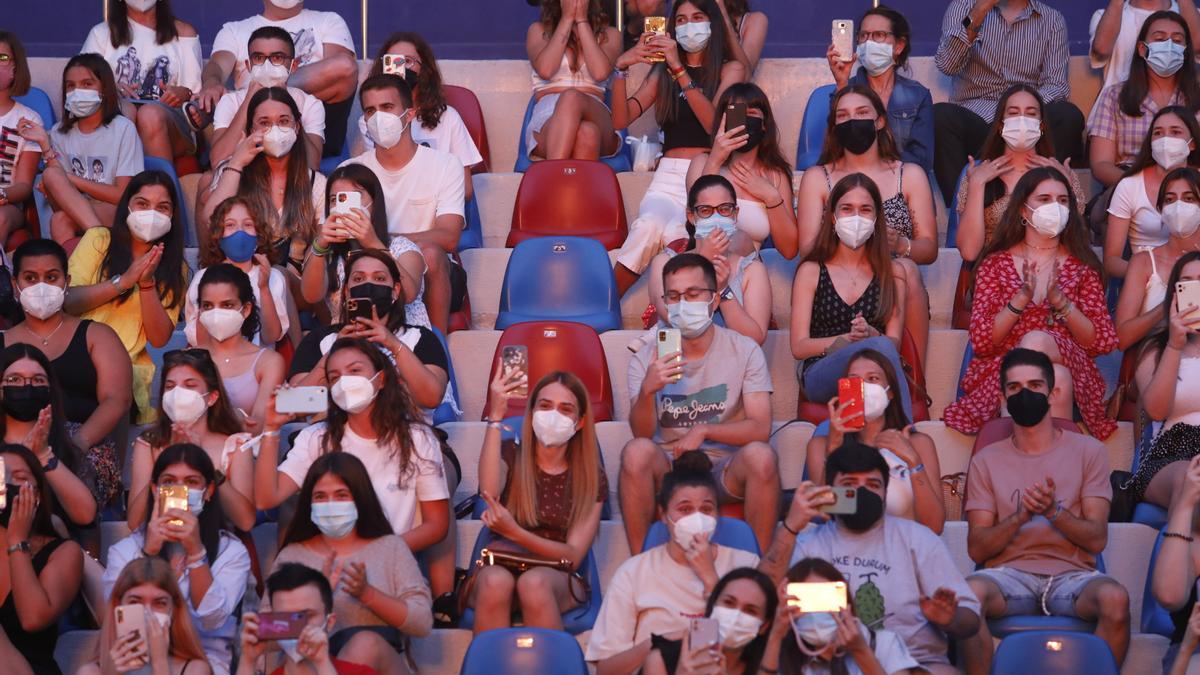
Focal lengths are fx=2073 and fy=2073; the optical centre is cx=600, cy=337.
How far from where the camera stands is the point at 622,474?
612 centimetres

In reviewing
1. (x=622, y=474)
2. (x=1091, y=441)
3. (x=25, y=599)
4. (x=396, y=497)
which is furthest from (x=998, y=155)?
(x=25, y=599)

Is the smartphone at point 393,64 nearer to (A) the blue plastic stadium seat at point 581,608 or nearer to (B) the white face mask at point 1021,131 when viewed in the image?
(B) the white face mask at point 1021,131

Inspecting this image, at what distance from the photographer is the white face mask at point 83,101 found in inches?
308

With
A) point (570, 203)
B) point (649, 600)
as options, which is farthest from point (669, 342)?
point (570, 203)

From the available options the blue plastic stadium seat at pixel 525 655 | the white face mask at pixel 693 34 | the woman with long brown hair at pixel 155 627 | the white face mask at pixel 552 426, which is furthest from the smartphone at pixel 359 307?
the white face mask at pixel 693 34

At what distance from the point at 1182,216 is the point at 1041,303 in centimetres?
60

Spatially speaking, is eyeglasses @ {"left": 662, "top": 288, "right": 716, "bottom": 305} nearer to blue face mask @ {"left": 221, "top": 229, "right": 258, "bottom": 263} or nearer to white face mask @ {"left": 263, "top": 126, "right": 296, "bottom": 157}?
blue face mask @ {"left": 221, "top": 229, "right": 258, "bottom": 263}

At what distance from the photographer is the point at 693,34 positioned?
8055 mm

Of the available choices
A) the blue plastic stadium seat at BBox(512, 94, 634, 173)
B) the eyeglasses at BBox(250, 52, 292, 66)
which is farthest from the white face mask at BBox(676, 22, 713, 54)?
the eyeglasses at BBox(250, 52, 292, 66)

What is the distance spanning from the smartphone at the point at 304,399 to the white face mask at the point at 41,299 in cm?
128

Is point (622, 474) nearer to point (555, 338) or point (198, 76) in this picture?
point (555, 338)

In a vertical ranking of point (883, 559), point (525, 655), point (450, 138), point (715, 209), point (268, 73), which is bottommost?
point (525, 655)

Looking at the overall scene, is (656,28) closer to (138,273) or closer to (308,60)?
(308,60)

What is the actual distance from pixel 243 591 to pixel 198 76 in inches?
134
